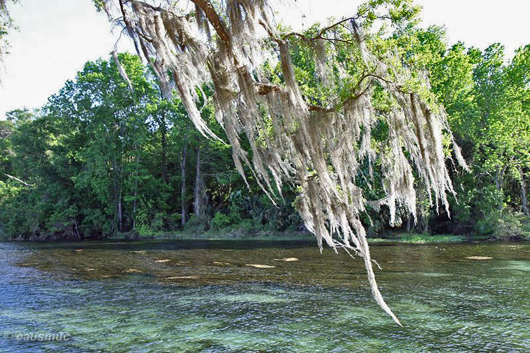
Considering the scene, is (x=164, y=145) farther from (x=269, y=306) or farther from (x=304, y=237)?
(x=269, y=306)

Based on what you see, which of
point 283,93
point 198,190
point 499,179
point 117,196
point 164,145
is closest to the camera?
point 283,93

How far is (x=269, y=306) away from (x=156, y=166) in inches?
1219

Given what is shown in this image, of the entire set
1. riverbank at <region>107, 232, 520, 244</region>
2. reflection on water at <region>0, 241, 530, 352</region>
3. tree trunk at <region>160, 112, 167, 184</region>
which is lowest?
reflection on water at <region>0, 241, 530, 352</region>

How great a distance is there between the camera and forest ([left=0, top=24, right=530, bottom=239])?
24547 mm

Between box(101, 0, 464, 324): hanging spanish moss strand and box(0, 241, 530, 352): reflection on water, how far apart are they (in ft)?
8.04

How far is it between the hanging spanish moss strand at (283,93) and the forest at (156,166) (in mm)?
19849

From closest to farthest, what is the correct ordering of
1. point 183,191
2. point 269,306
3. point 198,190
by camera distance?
point 269,306 < point 198,190 < point 183,191

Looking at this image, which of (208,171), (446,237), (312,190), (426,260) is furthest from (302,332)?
(208,171)

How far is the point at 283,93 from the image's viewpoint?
4.69 metres

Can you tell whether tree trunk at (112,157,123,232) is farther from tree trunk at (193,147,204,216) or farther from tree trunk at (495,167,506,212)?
tree trunk at (495,167,506,212)

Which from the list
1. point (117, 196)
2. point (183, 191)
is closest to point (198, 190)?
point (183, 191)

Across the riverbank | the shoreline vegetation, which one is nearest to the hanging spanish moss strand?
the shoreline vegetation

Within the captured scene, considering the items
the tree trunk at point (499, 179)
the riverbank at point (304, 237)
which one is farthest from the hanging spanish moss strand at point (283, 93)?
the tree trunk at point (499, 179)

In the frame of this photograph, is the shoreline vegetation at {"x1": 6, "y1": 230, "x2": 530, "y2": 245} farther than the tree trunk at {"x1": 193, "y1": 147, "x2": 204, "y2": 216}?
No
